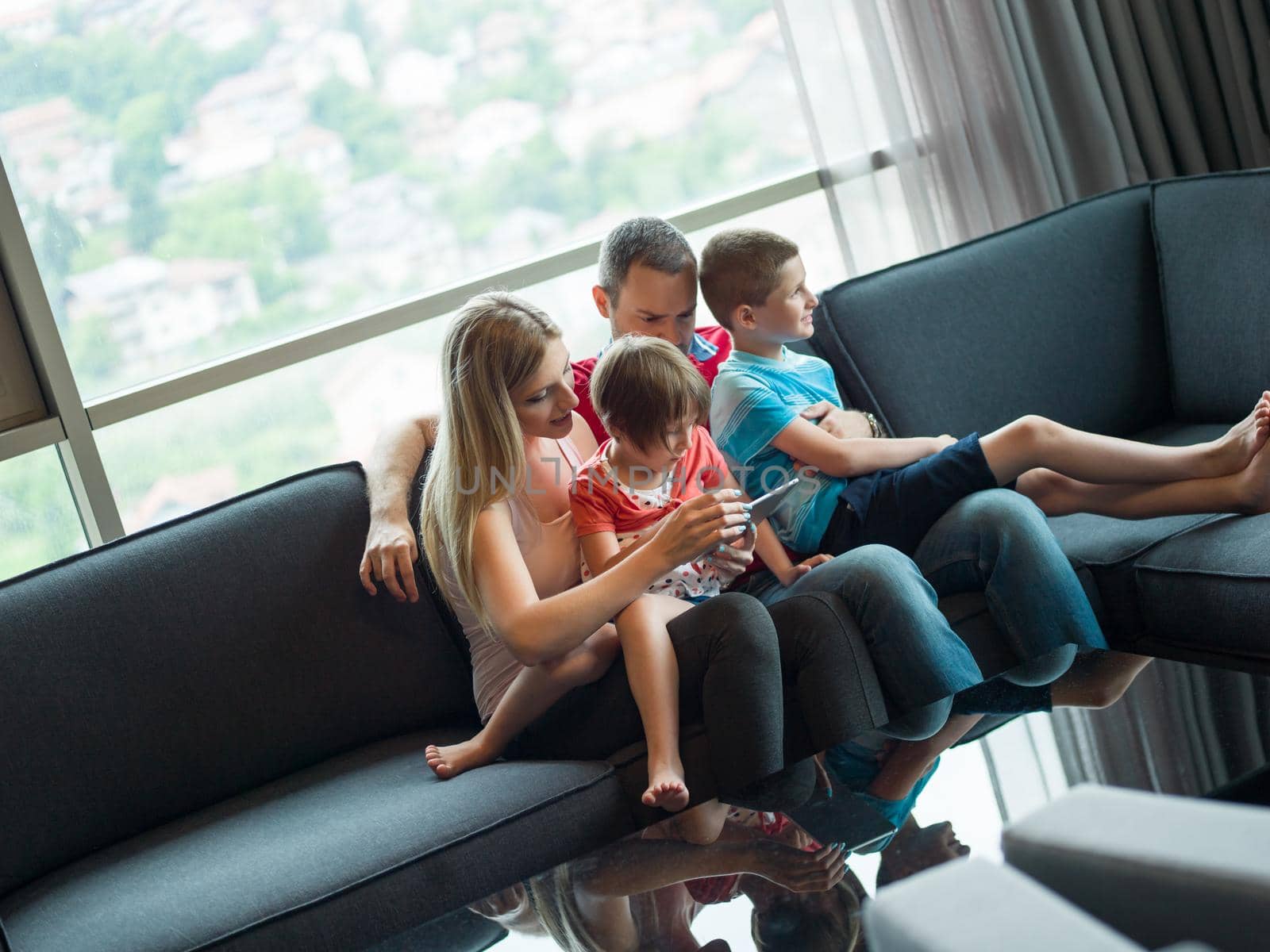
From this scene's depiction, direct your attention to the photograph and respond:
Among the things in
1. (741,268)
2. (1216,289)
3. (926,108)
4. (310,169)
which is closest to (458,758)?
(741,268)

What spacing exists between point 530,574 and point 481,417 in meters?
0.25

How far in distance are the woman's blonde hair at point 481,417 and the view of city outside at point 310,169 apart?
53.4 inches

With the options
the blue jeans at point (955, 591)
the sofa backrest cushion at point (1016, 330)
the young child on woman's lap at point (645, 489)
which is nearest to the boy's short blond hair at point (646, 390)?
the young child on woman's lap at point (645, 489)

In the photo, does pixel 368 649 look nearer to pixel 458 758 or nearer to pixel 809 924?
pixel 458 758

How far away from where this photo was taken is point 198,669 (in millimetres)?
1913

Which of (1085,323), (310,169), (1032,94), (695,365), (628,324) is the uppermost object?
(310,169)

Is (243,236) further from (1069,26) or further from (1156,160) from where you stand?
(1156,160)

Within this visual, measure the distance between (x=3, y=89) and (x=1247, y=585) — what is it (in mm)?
2762

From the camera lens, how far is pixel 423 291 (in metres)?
3.10

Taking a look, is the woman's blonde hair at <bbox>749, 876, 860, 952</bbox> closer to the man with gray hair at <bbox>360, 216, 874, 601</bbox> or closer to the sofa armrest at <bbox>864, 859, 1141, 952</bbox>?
the sofa armrest at <bbox>864, 859, 1141, 952</bbox>

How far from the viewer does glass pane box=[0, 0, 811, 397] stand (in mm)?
2840

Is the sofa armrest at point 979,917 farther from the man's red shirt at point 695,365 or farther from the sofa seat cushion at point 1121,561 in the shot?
the man's red shirt at point 695,365

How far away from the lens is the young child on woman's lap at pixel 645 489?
1.70 m

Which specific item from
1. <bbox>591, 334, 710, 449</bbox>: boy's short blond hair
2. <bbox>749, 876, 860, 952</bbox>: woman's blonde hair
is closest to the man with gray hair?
<bbox>591, 334, 710, 449</bbox>: boy's short blond hair
